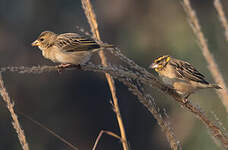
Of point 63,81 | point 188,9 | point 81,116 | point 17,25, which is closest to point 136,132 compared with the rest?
point 81,116

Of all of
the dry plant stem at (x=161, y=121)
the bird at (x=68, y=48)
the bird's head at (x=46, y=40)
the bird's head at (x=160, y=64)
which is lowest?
the dry plant stem at (x=161, y=121)

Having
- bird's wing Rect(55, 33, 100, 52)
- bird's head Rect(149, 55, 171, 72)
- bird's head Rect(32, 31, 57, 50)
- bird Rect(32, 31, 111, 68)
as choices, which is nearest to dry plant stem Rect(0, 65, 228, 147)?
bird Rect(32, 31, 111, 68)

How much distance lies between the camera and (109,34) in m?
11.8

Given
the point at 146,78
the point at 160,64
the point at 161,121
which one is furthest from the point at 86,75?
the point at 161,121

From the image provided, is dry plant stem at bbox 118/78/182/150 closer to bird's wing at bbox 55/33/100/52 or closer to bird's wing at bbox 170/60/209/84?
bird's wing at bbox 55/33/100/52

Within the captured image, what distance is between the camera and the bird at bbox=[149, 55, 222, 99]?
429 cm

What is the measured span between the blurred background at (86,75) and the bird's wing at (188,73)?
180 inches

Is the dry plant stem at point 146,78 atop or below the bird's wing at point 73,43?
below

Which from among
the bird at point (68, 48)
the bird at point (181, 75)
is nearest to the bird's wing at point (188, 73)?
the bird at point (181, 75)

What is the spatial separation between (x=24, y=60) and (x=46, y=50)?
624cm

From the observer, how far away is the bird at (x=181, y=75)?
4.29 meters

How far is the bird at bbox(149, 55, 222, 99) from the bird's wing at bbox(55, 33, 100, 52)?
87 centimetres

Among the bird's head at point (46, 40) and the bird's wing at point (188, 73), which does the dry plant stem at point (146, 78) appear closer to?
the bird's wing at point (188, 73)

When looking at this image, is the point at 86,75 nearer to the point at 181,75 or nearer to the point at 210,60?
the point at 181,75
